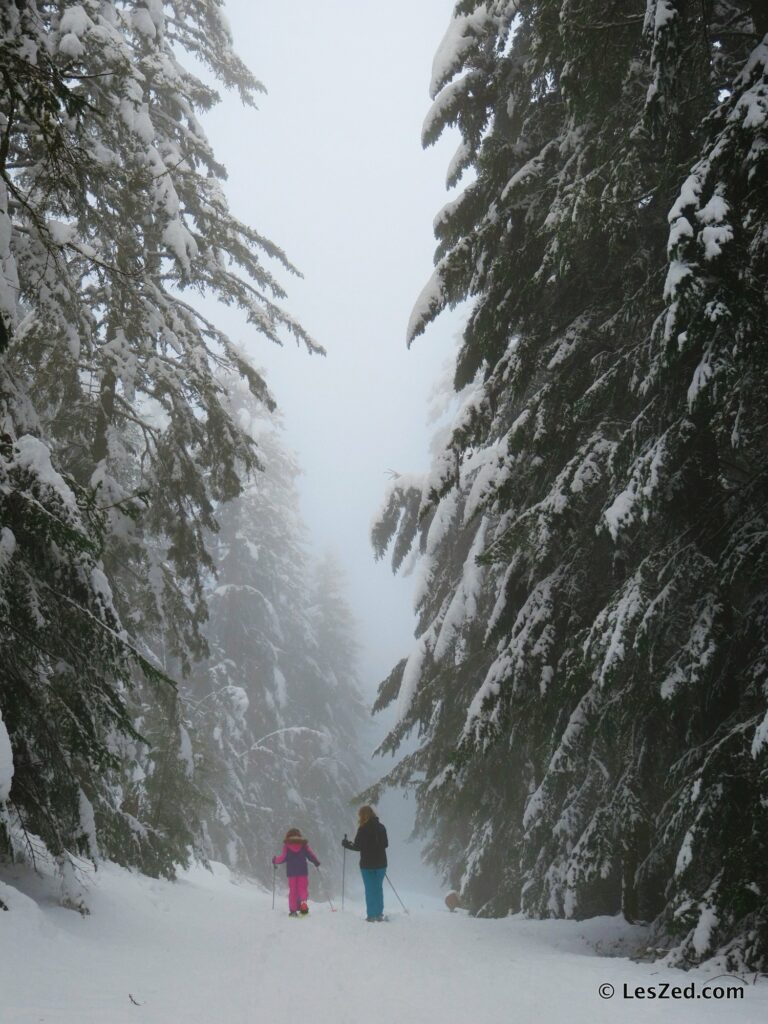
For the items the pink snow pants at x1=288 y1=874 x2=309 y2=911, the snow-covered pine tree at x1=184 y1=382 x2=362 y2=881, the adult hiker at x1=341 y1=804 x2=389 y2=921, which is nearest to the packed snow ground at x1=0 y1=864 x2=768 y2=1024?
the adult hiker at x1=341 y1=804 x2=389 y2=921

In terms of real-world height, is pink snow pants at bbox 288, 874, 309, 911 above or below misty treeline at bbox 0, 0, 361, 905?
below

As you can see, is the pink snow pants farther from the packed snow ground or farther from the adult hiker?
the packed snow ground

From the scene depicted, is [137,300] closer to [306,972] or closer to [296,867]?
[306,972]

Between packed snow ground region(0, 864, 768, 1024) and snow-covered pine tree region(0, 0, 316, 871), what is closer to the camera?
packed snow ground region(0, 864, 768, 1024)

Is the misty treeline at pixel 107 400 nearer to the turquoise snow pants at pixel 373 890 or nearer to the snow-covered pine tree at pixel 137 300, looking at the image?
the snow-covered pine tree at pixel 137 300

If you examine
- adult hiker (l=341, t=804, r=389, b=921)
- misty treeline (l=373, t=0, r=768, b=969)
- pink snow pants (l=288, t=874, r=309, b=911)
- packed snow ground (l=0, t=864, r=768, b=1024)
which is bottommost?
packed snow ground (l=0, t=864, r=768, b=1024)

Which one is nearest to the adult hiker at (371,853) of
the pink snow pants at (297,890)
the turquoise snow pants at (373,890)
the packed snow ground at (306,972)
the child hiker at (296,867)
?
the turquoise snow pants at (373,890)

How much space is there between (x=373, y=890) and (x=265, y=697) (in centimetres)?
1759

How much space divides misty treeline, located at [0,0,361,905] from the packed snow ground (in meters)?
0.73

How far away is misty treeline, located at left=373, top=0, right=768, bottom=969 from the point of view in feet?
13.7

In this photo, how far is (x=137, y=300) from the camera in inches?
315

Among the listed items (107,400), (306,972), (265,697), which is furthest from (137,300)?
(265,697)

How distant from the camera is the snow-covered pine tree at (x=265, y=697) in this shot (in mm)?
21688

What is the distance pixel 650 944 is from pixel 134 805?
7.80 metres
